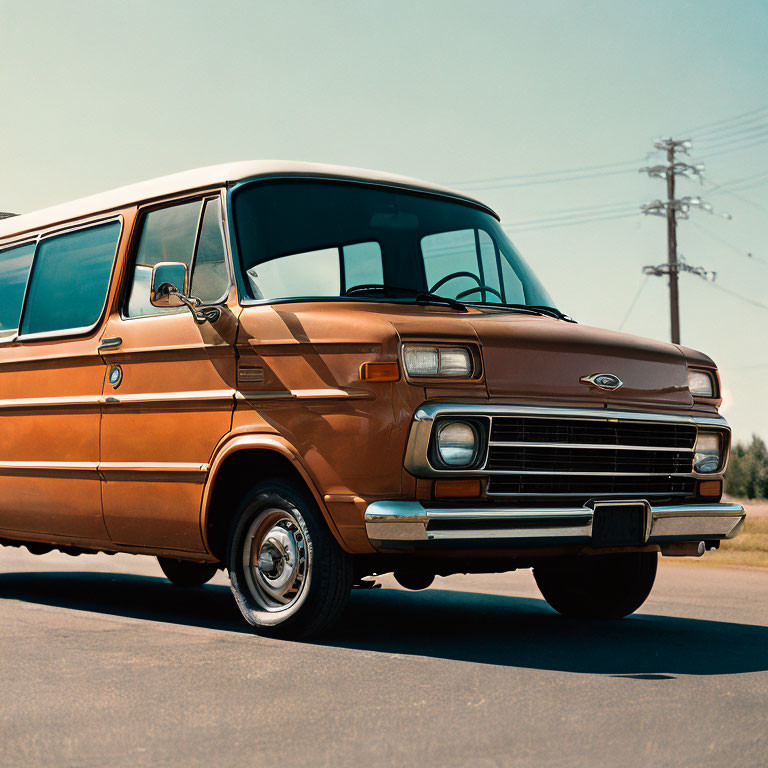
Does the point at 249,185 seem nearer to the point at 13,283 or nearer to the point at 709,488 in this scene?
the point at 13,283

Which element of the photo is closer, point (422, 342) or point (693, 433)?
point (422, 342)

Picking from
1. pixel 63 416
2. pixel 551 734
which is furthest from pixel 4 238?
pixel 551 734

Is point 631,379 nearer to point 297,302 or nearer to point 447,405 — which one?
point 447,405

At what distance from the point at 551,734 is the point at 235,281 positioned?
3254mm

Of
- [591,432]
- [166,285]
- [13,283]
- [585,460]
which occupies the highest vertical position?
[13,283]

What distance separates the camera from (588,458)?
6.29 m

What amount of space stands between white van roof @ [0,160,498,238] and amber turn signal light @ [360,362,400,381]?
5.45 ft

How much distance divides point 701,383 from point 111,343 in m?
3.49

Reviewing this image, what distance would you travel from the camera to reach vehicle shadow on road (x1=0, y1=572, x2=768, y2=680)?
586cm

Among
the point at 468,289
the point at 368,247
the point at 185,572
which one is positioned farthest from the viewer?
the point at 185,572

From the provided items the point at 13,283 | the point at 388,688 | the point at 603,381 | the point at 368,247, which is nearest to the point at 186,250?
the point at 368,247

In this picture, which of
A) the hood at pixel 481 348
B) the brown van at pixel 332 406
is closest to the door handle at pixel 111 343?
the brown van at pixel 332 406

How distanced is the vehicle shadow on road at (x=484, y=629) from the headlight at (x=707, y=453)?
932 mm

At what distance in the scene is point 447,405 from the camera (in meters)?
5.79
